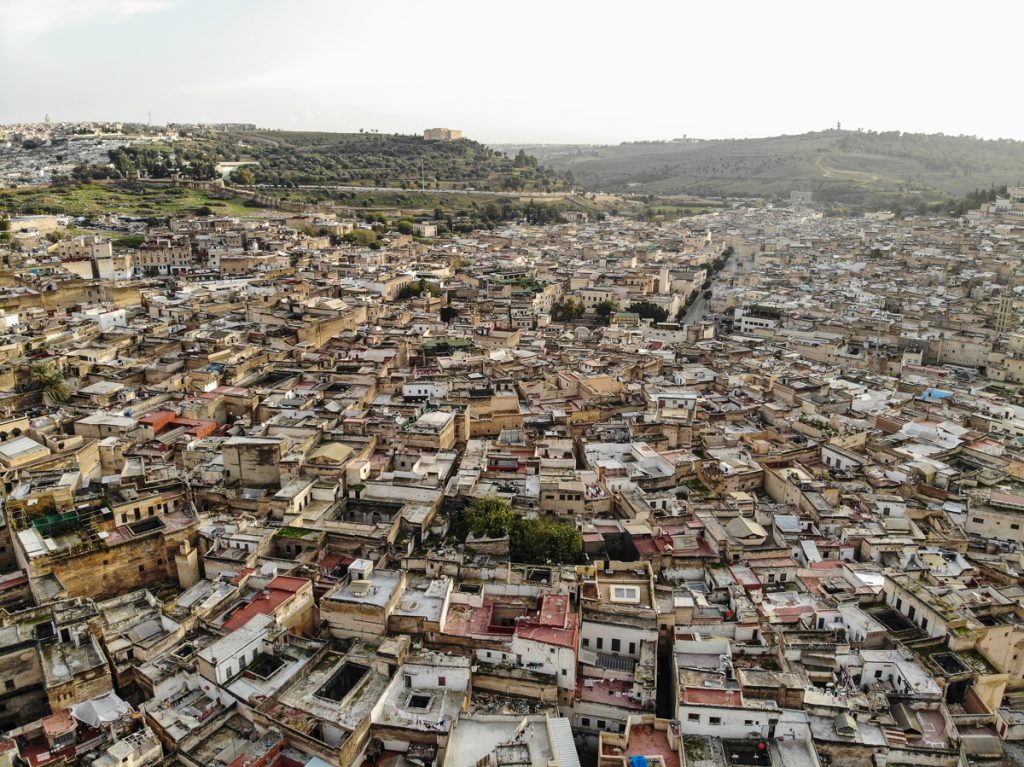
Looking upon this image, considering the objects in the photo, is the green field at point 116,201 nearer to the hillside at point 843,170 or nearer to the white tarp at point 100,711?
the white tarp at point 100,711

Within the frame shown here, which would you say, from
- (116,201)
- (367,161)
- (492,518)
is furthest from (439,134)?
(492,518)

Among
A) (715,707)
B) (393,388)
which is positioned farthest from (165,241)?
(715,707)

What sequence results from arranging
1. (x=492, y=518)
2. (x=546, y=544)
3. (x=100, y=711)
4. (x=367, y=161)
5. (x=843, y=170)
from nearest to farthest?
1. (x=100, y=711)
2. (x=546, y=544)
3. (x=492, y=518)
4. (x=367, y=161)
5. (x=843, y=170)

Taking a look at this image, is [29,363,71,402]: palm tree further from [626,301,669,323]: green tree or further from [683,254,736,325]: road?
[683,254,736,325]: road

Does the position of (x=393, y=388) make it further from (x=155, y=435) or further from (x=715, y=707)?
(x=715, y=707)

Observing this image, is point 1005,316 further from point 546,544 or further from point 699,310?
point 546,544

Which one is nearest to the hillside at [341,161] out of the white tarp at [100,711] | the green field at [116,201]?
the green field at [116,201]
